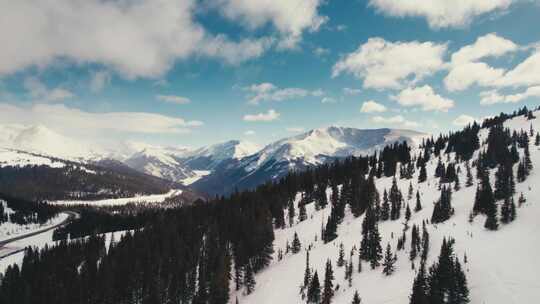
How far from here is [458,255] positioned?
71.6m

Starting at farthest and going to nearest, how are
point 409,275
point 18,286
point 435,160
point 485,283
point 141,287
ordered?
point 435,160
point 18,286
point 141,287
point 409,275
point 485,283

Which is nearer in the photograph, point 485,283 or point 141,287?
point 485,283

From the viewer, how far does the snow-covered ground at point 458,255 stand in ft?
198

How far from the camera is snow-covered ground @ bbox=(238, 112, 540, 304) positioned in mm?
60469

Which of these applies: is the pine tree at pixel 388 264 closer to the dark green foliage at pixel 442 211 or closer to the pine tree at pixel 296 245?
the dark green foliage at pixel 442 211

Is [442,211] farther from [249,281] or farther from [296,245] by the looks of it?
[249,281]

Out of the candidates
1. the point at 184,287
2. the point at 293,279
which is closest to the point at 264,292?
the point at 293,279

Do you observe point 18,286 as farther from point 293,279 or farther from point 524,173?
point 524,173

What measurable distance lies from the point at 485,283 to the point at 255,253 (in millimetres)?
62847

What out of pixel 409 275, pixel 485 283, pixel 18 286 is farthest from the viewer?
pixel 18 286

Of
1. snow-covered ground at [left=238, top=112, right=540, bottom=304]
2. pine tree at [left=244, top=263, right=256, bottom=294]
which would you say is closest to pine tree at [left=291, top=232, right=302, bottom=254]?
snow-covered ground at [left=238, top=112, right=540, bottom=304]

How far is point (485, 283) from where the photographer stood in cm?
6069

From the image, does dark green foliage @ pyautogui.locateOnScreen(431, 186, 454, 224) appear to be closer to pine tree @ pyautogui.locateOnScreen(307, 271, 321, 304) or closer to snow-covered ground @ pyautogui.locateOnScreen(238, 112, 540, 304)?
snow-covered ground @ pyautogui.locateOnScreen(238, 112, 540, 304)

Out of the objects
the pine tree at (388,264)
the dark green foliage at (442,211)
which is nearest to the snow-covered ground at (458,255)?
the pine tree at (388,264)
